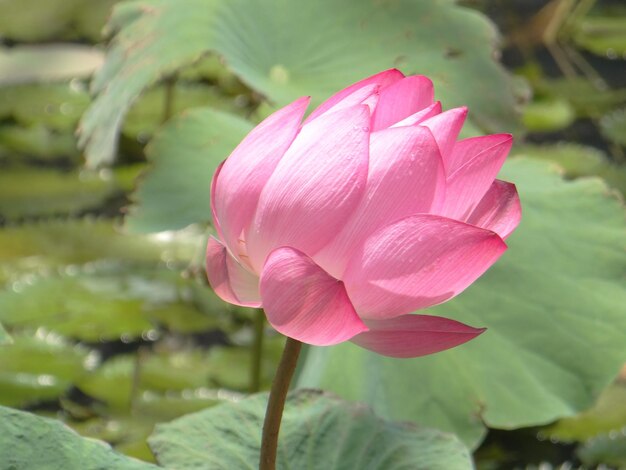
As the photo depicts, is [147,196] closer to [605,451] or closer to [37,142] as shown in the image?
[605,451]

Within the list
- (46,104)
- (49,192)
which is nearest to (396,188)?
(49,192)

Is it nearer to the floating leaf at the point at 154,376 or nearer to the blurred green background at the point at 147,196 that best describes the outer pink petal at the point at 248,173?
the blurred green background at the point at 147,196

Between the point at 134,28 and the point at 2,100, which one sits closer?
the point at 134,28

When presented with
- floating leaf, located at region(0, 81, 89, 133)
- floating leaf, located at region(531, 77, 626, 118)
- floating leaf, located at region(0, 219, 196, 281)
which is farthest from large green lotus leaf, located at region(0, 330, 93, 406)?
floating leaf, located at region(531, 77, 626, 118)

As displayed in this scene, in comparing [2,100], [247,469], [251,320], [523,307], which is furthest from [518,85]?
[2,100]

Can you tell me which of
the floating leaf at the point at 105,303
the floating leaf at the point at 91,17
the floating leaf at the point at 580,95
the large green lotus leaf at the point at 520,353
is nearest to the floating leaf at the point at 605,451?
the large green lotus leaf at the point at 520,353

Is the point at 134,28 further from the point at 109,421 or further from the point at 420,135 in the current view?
the point at 420,135
